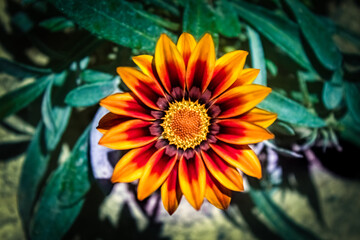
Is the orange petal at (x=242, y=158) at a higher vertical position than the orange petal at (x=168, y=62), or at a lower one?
lower

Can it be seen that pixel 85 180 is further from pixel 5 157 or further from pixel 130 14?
pixel 5 157

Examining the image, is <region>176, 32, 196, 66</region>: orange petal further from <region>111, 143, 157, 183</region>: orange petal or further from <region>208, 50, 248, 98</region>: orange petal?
<region>111, 143, 157, 183</region>: orange petal

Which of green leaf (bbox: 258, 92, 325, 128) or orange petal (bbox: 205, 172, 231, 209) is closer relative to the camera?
orange petal (bbox: 205, 172, 231, 209)

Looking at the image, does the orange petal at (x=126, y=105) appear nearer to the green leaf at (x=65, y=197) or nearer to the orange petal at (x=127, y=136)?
the orange petal at (x=127, y=136)

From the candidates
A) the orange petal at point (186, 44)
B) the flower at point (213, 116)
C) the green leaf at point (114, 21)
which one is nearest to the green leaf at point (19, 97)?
the green leaf at point (114, 21)

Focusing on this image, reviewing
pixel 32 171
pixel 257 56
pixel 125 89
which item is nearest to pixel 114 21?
pixel 125 89

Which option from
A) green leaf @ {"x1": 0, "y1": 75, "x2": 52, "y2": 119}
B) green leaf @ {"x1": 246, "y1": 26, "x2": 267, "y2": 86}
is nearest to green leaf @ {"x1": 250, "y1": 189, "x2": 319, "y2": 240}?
green leaf @ {"x1": 246, "y1": 26, "x2": 267, "y2": 86}

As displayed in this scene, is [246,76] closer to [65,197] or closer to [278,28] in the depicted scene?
[278,28]
